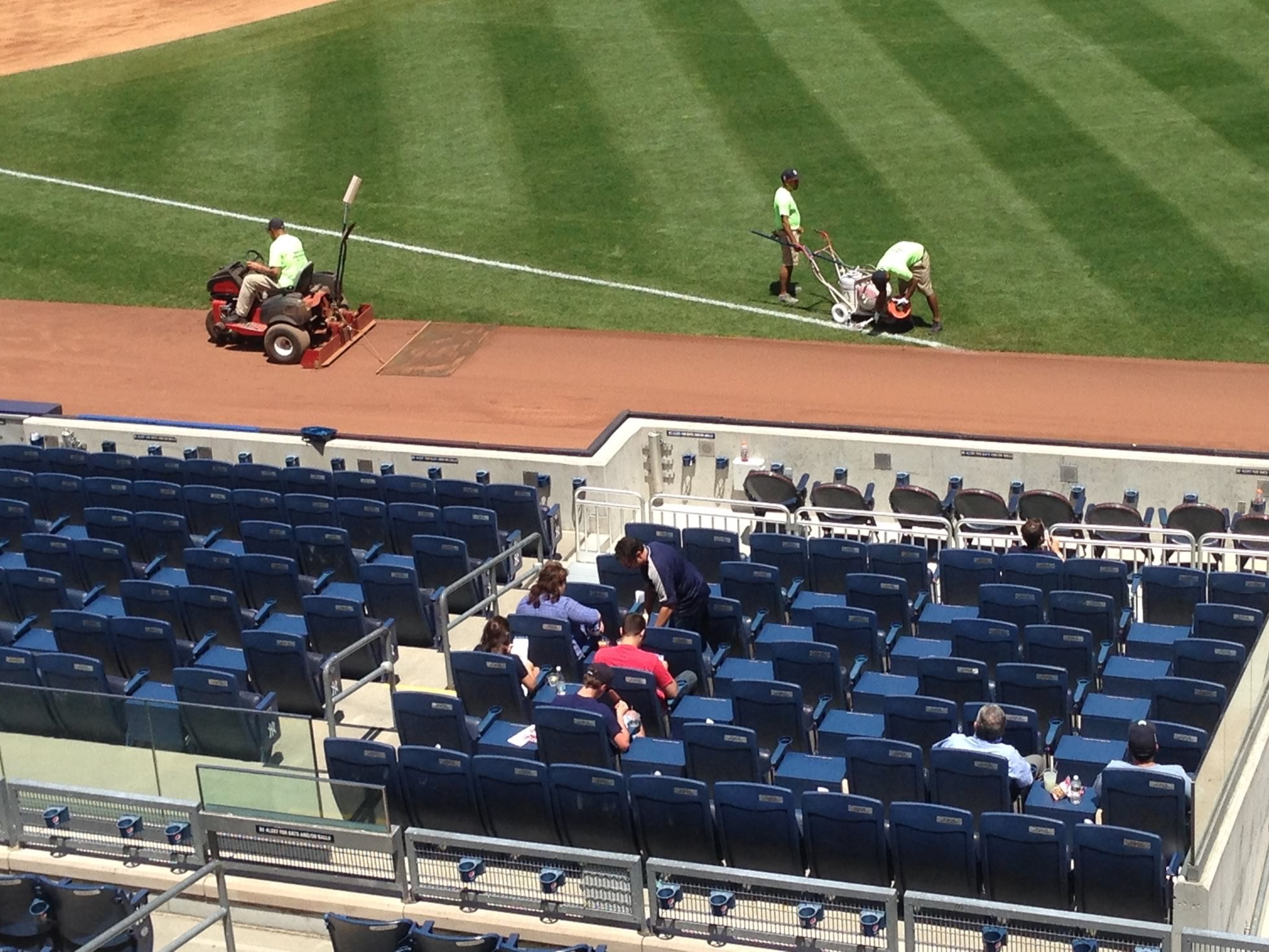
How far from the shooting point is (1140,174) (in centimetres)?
2531

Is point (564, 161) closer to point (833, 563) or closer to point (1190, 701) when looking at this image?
point (833, 563)

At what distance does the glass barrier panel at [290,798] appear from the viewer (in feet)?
38.0

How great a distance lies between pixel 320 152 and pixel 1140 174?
12.4m

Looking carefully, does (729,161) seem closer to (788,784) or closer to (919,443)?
(919,443)

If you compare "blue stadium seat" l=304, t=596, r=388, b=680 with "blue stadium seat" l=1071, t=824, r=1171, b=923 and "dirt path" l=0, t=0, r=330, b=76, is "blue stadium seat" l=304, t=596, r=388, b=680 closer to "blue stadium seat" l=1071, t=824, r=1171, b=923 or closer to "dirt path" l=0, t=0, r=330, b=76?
"blue stadium seat" l=1071, t=824, r=1171, b=923

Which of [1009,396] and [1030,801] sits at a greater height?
[1030,801]

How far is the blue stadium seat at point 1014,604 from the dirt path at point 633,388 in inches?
182

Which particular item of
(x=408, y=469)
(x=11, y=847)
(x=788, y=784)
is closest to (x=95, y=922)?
(x=11, y=847)

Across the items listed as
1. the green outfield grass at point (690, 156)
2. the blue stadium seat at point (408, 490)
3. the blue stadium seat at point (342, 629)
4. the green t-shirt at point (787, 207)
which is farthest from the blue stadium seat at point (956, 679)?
the green t-shirt at point (787, 207)

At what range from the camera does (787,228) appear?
22297 mm

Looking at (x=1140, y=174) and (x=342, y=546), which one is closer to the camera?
(x=342, y=546)

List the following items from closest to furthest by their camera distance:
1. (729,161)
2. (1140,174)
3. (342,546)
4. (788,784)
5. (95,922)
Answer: (95,922)
(788,784)
(342,546)
(1140,174)
(729,161)

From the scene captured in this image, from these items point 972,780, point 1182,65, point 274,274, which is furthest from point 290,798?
point 1182,65

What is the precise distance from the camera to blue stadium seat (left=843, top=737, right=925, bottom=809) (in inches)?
448
